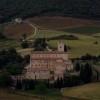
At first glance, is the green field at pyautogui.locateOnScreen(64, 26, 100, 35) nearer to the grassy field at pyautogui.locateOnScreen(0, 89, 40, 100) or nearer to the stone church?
the stone church

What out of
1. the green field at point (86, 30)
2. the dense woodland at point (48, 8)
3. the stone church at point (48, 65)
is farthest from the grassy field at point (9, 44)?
the dense woodland at point (48, 8)

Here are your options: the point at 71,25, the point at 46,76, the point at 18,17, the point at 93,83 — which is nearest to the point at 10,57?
the point at 46,76

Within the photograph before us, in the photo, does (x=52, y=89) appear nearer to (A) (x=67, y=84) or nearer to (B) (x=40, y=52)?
(A) (x=67, y=84)

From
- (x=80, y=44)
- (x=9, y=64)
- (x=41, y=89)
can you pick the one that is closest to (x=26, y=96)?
(x=41, y=89)

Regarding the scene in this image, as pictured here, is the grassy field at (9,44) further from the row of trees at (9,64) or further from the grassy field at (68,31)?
the row of trees at (9,64)

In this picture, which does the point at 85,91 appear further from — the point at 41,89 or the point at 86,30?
the point at 86,30

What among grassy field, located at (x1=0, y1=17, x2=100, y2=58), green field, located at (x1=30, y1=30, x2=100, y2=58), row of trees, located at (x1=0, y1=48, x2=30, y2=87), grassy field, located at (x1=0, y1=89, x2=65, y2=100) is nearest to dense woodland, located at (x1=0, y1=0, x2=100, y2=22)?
grassy field, located at (x1=0, y1=17, x2=100, y2=58)
